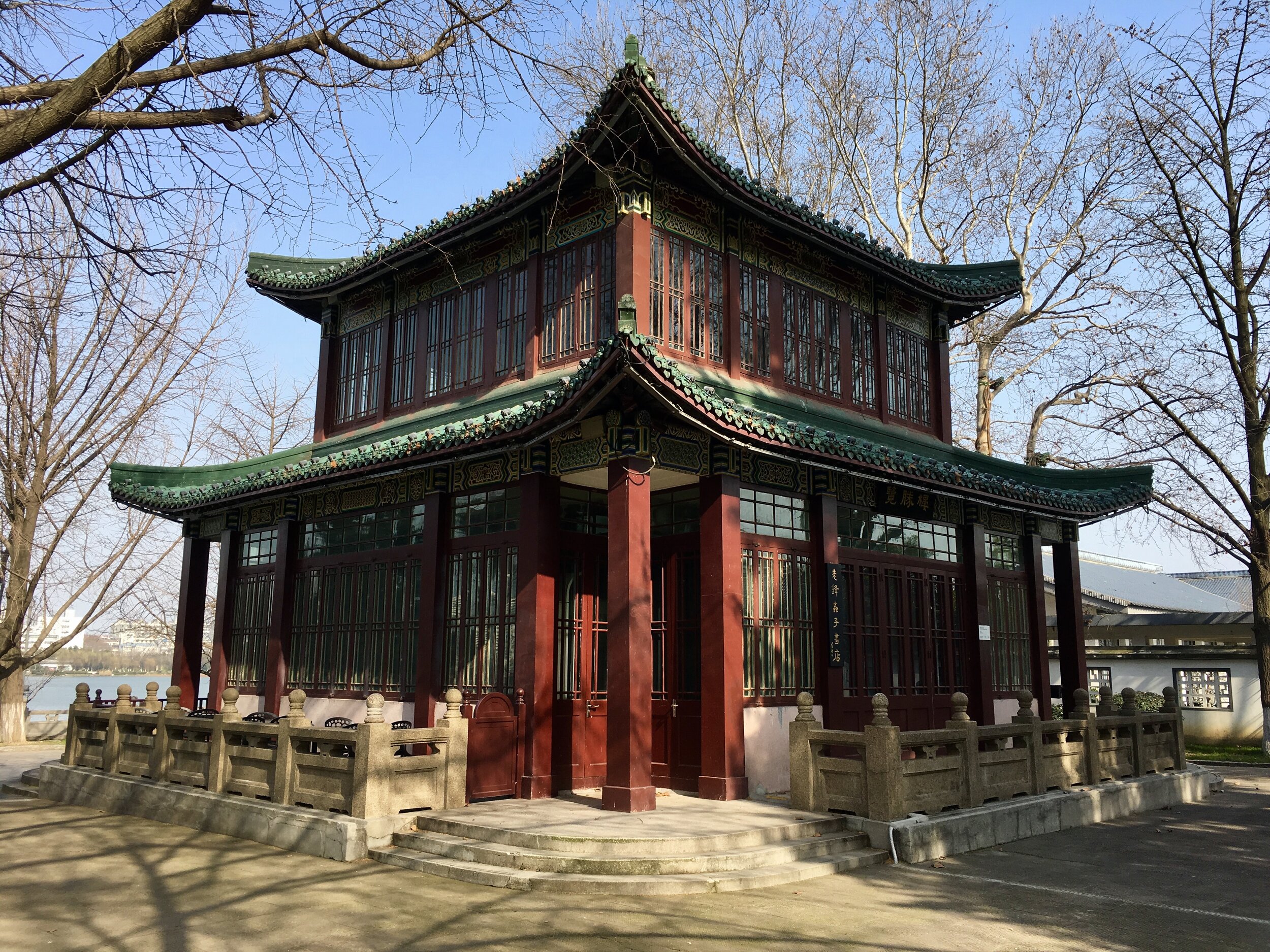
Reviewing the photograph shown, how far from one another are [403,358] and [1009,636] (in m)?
9.70

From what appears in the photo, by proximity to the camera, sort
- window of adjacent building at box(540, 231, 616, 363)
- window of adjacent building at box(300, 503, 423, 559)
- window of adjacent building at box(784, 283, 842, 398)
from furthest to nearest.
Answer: window of adjacent building at box(784, 283, 842, 398) < window of adjacent building at box(300, 503, 423, 559) < window of adjacent building at box(540, 231, 616, 363)

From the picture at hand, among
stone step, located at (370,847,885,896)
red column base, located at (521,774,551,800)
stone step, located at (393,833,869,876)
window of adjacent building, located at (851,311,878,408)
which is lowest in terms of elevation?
stone step, located at (370,847,885,896)

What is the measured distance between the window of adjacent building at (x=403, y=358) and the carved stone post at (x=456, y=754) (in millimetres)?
5741

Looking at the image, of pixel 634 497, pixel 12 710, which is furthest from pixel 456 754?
pixel 12 710

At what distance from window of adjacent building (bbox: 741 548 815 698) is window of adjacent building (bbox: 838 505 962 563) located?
0.93 metres

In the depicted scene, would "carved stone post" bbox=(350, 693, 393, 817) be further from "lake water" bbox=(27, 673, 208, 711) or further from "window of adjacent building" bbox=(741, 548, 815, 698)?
"lake water" bbox=(27, 673, 208, 711)

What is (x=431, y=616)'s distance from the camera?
11.4 metres

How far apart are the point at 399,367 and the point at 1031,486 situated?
364 inches

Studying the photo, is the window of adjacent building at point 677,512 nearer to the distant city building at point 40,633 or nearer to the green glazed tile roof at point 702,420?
the green glazed tile roof at point 702,420

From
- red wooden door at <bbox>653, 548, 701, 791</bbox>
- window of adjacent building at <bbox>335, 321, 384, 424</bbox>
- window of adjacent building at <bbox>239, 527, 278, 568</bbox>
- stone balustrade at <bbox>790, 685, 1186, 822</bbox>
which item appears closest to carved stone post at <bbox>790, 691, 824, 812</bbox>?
stone balustrade at <bbox>790, 685, 1186, 822</bbox>

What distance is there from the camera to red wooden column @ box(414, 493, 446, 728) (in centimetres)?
1121

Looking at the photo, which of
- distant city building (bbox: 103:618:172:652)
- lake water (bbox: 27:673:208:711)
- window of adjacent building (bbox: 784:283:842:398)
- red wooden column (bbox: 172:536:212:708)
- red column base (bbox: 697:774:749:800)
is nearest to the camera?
red column base (bbox: 697:774:749:800)

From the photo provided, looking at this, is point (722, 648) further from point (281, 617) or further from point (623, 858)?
point (281, 617)

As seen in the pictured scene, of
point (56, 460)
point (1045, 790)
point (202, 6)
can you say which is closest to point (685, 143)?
point (202, 6)
